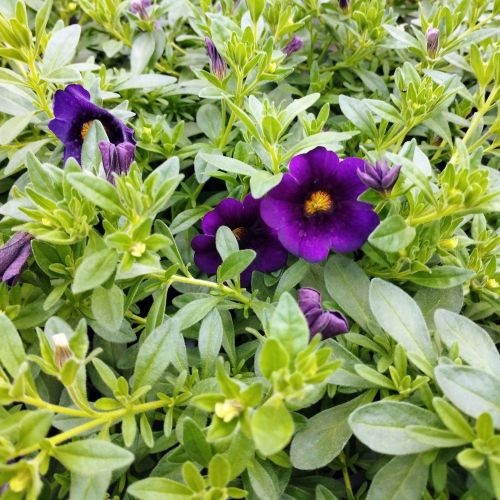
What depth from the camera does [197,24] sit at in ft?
4.50

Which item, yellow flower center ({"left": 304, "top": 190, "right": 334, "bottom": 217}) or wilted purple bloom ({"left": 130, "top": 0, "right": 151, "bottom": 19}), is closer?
yellow flower center ({"left": 304, "top": 190, "right": 334, "bottom": 217})

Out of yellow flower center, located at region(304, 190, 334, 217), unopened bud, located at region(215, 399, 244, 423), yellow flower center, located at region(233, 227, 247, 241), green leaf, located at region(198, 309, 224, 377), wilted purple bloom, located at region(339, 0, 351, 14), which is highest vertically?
wilted purple bloom, located at region(339, 0, 351, 14)

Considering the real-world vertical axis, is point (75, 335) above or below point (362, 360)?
above

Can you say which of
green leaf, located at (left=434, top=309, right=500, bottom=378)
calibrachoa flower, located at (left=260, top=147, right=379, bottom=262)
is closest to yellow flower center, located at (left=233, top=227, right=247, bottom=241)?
calibrachoa flower, located at (left=260, top=147, right=379, bottom=262)

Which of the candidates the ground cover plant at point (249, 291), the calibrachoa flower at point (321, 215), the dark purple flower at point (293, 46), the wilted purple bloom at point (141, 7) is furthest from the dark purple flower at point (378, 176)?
the wilted purple bloom at point (141, 7)

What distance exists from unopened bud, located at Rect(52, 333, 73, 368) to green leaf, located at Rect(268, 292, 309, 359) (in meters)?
0.28

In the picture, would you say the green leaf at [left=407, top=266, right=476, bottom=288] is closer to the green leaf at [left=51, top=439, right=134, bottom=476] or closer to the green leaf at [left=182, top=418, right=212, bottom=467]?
the green leaf at [left=182, top=418, right=212, bottom=467]

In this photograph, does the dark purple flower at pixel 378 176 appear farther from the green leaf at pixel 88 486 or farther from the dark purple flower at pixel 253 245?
the green leaf at pixel 88 486

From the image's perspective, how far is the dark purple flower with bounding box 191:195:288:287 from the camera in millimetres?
1062

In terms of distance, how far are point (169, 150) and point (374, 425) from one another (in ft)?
2.43

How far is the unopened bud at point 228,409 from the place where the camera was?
0.68m

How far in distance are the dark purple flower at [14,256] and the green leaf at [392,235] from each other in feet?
1.97

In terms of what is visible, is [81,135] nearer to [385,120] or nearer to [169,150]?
[169,150]

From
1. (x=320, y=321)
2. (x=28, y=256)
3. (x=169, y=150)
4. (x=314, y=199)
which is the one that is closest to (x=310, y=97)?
(x=314, y=199)
